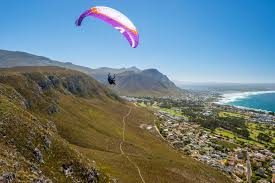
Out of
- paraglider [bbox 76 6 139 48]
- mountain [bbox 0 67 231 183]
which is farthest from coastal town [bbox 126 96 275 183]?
paraglider [bbox 76 6 139 48]

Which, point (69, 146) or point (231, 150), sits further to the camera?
point (231, 150)

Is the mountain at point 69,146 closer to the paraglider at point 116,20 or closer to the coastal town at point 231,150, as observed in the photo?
the coastal town at point 231,150

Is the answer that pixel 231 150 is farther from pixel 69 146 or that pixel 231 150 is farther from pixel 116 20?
pixel 116 20

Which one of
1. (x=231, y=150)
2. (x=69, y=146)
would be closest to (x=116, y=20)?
(x=69, y=146)

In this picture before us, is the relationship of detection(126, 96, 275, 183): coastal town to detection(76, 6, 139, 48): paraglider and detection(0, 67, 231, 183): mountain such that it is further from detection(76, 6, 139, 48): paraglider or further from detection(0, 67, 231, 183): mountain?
detection(76, 6, 139, 48): paraglider

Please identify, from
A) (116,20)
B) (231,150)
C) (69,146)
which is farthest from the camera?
(231,150)

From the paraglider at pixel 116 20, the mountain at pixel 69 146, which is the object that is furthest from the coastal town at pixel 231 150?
the paraglider at pixel 116 20
